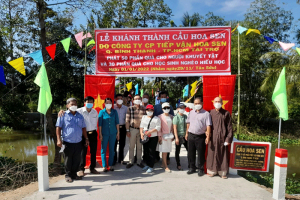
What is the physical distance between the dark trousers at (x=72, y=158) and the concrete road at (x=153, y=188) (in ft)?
0.75

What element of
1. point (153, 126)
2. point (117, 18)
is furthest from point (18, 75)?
point (153, 126)

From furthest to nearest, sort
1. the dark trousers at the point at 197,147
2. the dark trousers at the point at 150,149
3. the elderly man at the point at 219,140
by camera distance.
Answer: the dark trousers at the point at 150,149 → the dark trousers at the point at 197,147 → the elderly man at the point at 219,140

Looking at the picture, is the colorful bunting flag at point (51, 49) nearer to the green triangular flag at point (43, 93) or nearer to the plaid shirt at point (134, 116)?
the green triangular flag at point (43, 93)

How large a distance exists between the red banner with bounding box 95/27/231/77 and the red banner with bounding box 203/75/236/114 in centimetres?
21

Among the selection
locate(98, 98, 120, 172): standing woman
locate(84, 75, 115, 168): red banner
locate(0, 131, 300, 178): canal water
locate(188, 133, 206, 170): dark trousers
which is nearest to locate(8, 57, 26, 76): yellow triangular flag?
locate(84, 75, 115, 168): red banner

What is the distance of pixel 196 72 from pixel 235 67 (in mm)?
10644

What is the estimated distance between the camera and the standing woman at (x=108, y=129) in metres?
5.11

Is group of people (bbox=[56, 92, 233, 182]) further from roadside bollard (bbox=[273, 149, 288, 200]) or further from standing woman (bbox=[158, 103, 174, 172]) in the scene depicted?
roadside bollard (bbox=[273, 149, 288, 200])

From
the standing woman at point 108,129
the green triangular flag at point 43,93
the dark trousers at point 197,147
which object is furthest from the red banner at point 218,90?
the green triangular flag at point 43,93

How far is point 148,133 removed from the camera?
505cm

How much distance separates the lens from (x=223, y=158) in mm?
4926

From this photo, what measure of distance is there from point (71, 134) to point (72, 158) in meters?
0.53

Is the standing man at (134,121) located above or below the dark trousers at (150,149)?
above

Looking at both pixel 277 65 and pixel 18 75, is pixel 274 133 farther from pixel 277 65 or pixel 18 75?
pixel 18 75
